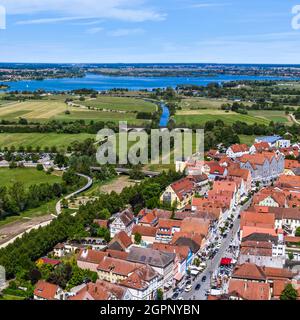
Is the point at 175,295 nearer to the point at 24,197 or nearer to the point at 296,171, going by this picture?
the point at 24,197

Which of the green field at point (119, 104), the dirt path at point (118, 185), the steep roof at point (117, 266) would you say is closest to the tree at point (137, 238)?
the steep roof at point (117, 266)

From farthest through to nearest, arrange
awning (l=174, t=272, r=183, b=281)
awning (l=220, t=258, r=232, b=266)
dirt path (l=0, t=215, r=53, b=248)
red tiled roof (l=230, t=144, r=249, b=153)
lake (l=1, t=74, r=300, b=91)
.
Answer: lake (l=1, t=74, r=300, b=91)
red tiled roof (l=230, t=144, r=249, b=153)
dirt path (l=0, t=215, r=53, b=248)
awning (l=220, t=258, r=232, b=266)
awning (l=174, t=272, r=183, b=281)

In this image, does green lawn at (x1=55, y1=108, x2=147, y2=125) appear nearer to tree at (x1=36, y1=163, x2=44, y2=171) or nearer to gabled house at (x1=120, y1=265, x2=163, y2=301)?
tree at (x1=36, y1=163, x2=44, y2=171)

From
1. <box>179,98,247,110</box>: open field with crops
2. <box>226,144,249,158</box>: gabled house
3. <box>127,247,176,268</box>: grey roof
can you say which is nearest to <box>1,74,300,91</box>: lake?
<box>179,98,247,110</box>: open field with crops

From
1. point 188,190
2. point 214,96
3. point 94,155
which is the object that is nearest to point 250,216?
point 188,190

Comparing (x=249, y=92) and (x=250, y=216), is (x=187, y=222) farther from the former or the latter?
(x=249, y=92)

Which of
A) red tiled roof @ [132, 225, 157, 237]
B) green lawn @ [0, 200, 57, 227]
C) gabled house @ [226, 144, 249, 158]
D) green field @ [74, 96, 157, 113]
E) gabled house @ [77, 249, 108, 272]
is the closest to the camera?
gabled house @ [77, 249, 108, 272]

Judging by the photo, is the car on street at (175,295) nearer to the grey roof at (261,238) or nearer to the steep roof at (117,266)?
the steep roof at (117,266)
